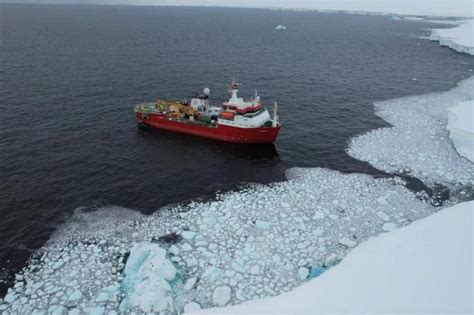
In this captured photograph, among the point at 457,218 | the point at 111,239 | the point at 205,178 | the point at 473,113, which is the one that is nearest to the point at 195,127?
the point at 205,178

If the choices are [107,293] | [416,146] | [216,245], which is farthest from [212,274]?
[416,146]

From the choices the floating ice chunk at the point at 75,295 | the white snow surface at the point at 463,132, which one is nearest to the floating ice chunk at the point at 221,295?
the floating ice chunk at the point at 75,295

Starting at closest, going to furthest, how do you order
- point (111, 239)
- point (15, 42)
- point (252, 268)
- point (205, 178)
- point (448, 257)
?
point (448, 257), point (252, 268), point (111, 239), point (205, 178), point (15, 42)

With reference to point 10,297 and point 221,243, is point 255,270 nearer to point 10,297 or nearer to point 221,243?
point 221,243

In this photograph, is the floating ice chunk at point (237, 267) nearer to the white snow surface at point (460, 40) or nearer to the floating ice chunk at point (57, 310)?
the floating ice chunk at point (57, 310)

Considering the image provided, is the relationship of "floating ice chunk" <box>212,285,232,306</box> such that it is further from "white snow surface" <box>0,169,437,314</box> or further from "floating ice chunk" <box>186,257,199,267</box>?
"floating ice chunk" <box>186,257,199,267</box>

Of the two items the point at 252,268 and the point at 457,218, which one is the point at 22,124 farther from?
the point at 457,218
